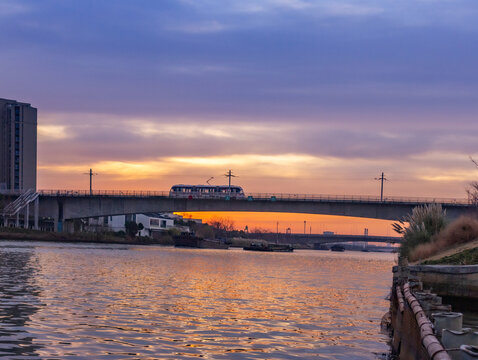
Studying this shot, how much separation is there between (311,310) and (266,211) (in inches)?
3345

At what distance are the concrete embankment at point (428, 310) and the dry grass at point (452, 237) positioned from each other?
9179 mm

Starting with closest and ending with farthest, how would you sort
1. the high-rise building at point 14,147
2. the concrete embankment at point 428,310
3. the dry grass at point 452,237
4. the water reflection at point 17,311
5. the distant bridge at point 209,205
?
the concrete embankment at point 428,310
the water reflection at point 17,311
the dry grass at point 452,237
the distant bridge at point 209,205
the high-rise building at point 14,147

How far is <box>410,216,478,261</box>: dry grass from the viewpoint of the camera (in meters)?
36.4

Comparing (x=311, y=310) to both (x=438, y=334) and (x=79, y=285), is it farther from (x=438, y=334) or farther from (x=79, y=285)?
(x=438, y=334)

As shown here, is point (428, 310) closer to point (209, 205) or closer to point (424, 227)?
point (424, 227)

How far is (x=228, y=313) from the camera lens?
25.2 metres

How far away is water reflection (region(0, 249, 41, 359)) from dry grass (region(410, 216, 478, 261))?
20930 millimetres

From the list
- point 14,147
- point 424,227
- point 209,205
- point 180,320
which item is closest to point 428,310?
point 180,320

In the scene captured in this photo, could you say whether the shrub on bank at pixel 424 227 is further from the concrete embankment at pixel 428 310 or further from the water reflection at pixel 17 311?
the water reflection at pixel 17 311

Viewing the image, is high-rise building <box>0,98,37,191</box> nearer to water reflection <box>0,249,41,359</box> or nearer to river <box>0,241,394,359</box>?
water reflection <box>0,249,41,359</box>

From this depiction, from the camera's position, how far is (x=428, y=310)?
47.6 feet

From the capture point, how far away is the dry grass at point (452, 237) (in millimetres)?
36406

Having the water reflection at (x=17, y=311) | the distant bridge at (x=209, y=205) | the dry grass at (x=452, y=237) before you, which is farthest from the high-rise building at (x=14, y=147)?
the dry grass at (x=452, y=237)

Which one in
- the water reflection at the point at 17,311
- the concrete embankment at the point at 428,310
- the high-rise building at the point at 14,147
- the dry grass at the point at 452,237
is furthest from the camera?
the high-rise building at the point at 14,147
